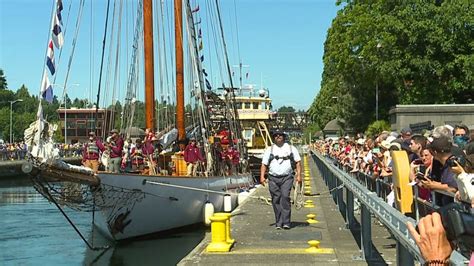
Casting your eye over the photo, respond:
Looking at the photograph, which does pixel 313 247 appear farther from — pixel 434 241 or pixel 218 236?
pixel 434 241

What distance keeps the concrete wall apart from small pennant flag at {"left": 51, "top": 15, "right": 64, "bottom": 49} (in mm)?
18459

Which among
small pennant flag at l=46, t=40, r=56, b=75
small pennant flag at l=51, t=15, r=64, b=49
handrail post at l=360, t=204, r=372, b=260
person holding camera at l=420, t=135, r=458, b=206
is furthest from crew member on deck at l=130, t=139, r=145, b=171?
person holding camera at l=420, t=135, r=458, b=206

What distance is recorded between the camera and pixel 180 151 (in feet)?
73.9

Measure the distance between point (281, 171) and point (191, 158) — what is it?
8.87 metres

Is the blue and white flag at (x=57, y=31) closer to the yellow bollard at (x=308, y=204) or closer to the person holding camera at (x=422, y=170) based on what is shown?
the yellow bollard at (x=308, y=204)

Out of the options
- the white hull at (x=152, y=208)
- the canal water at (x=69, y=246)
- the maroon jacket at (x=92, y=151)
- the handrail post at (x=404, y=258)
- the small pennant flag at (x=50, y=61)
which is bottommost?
the canal water at (x=69, y=246)

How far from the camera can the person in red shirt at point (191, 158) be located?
68.3ft

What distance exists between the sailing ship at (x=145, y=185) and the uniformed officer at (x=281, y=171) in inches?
195

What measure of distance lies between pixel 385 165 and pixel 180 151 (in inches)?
485

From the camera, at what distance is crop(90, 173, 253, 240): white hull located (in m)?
17.5

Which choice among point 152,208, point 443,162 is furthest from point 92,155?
point 443,162

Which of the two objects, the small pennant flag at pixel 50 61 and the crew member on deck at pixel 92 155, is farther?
the crew member on deck at pixel 92 155

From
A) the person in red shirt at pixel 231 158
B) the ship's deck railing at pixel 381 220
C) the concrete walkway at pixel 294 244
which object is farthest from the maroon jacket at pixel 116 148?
the person in red shirt at pixel 231 158

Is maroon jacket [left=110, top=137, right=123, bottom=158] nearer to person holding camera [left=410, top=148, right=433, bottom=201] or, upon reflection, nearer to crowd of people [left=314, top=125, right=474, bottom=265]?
crowd of people [left=314, top=125, right=474, bottom=265]
